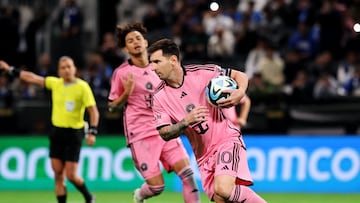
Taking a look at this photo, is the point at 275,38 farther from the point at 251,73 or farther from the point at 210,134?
the point at 210,134

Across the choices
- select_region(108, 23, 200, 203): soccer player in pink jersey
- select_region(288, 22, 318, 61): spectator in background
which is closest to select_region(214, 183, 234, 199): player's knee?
select_region(108, 23, 200, 203): soccer player in pink jersey

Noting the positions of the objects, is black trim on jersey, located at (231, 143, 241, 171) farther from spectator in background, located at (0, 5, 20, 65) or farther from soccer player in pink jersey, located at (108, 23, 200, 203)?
spectator in background, located at (0, 5, 20, 65)

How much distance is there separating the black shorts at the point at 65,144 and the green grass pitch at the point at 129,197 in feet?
5.39

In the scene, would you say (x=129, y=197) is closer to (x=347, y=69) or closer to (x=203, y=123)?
(x=347, y=69)

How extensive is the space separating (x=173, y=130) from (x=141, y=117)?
9.31ft

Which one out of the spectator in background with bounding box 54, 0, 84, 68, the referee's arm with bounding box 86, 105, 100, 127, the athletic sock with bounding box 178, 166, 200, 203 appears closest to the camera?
the athletic sock with bounding box 178, 166, 200, 203

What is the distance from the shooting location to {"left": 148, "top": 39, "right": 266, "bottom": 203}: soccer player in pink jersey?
35.7ft

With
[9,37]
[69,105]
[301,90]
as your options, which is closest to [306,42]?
[301,90]

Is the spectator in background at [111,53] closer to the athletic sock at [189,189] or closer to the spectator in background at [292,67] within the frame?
the spectator in background at [292,67]

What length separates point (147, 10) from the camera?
25672 mm

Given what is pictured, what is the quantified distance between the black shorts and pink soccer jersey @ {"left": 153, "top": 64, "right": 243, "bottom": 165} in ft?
13.6

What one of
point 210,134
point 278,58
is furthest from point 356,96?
point 210,134

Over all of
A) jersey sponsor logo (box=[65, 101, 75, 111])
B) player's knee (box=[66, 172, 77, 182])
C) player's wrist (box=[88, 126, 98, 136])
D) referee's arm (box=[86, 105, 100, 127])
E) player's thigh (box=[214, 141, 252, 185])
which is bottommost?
player's thigh (box=[214, 141, 252, 185])

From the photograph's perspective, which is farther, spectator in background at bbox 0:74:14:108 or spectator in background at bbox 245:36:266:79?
spectator in background at bbox 245:36:266:79
